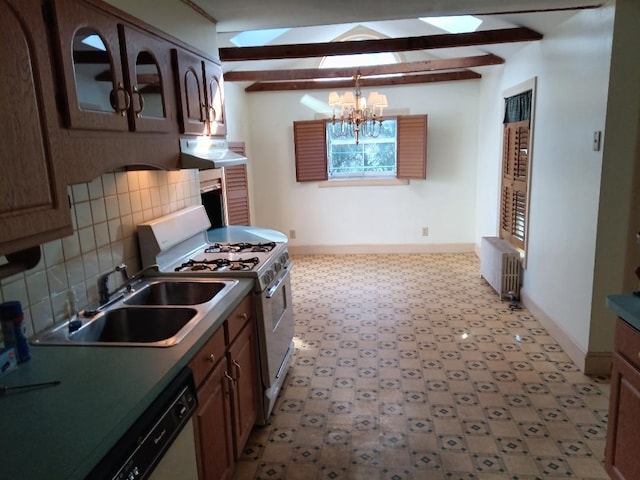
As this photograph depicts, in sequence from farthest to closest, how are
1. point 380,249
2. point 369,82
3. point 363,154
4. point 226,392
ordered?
point 380,249, point 363,154, point 369,82, point 226,392

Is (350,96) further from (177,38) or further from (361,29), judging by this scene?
(177,38)

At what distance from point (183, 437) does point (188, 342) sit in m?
0.32

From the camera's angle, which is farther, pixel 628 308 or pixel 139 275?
pixel 139 275

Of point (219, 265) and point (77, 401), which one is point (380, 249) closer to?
point (219, 265)

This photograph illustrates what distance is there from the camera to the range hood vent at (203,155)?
229 centimetres

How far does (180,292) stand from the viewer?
94.0 inches

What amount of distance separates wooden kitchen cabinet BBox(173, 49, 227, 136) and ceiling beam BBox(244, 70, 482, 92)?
10.8 feet

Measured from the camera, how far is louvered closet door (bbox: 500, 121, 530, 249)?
168 inches

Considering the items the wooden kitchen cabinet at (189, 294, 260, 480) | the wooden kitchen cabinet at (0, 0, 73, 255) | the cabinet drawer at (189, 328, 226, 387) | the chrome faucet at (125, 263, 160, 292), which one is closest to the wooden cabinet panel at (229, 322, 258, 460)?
the wooden kitchen cabinet at (189, 294, 260, 480)

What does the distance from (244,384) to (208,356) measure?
585 millimetres

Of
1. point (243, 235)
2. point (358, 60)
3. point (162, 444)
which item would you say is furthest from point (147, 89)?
point (358, 60)

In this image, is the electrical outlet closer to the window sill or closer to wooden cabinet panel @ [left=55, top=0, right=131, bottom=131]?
wooden cabinet panel @ [left=55, top=0, right=131, bottom=131]

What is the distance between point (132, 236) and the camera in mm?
2393

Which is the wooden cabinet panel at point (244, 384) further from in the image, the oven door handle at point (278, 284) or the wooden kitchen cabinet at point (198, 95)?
the wooden kitchen cabinet at point (198, 95)
